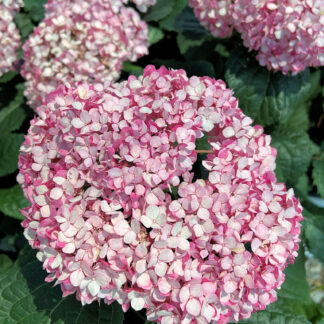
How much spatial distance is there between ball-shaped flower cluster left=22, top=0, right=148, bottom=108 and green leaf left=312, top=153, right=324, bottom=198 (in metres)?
1.09

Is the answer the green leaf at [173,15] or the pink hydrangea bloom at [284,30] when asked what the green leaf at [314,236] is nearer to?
the pink hydrangea bloom at [284,30]

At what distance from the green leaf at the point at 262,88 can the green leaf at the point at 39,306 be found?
1046 mm

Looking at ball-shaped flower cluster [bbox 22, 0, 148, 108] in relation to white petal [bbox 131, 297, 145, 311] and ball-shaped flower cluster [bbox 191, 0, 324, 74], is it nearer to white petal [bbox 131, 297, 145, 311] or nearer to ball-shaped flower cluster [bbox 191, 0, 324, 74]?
ball-shaped flower cluster [bbox 191, 0, 324, 74]

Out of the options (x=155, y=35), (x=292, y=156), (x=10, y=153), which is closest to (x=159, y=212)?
(x=292, y=156)

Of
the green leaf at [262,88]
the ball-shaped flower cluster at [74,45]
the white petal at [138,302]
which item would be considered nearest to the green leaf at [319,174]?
the green leaf at [262,88]

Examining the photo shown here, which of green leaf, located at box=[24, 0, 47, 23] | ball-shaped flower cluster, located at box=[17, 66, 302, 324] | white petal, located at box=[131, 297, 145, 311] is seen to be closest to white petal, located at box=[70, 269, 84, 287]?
ball-shaped flower cluster, located at box=[17, 66, 302, 324]

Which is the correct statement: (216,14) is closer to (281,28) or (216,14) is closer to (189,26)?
(281,28)

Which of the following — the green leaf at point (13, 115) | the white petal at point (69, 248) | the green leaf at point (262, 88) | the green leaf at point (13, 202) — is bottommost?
the green leaf at point (13, 202)

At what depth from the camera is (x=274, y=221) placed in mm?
1012

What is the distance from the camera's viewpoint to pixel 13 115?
2295 mm

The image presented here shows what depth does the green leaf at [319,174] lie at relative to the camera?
78.8 inches

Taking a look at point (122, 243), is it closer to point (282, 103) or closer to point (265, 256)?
point (265, 256)

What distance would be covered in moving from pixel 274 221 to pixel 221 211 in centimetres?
14

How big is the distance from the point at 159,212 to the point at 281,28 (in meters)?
0.98
